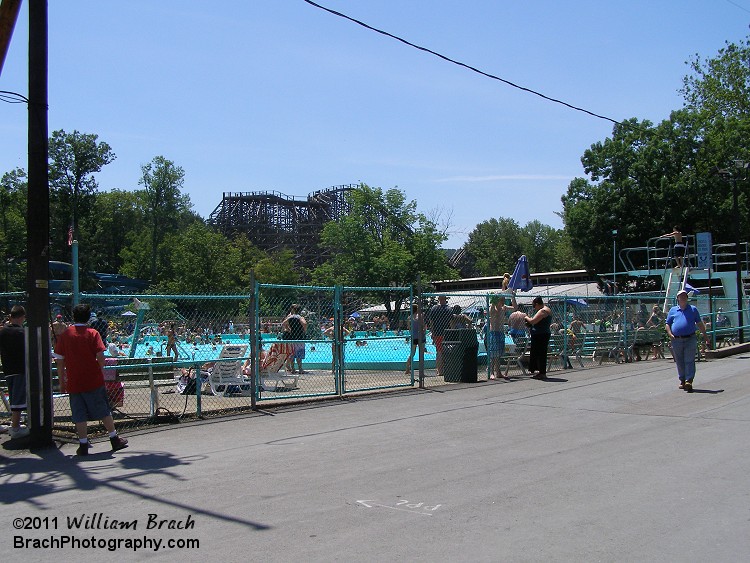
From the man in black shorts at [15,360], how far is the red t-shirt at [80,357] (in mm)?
1222

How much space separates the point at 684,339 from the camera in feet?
44.1

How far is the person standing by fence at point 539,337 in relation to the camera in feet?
51.3

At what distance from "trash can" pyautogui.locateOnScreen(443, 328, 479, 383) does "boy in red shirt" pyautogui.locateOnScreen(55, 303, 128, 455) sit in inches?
328

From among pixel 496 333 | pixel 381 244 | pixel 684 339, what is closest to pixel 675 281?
pixel 496 333

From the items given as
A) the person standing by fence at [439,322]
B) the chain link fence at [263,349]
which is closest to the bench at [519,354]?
the chain link fence at [263,349]

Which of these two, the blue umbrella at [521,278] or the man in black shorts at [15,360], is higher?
the blue umbrella at [521,278]

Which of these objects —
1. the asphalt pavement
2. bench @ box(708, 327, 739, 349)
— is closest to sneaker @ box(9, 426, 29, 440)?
the asphalt pavement

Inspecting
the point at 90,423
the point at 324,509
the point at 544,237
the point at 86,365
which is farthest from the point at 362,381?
the point at 544,237

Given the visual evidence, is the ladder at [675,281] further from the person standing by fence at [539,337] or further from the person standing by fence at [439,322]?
the person standing by fence at [439,322]

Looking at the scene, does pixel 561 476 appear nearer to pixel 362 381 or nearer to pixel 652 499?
pixel 652 499

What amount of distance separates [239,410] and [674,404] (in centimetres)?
718

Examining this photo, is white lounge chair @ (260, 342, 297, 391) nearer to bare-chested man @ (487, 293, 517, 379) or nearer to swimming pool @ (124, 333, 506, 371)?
swimming pool @ (124, 333, 506, 371)

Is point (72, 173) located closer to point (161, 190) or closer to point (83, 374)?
point (161, 190)

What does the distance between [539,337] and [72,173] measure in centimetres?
5523
